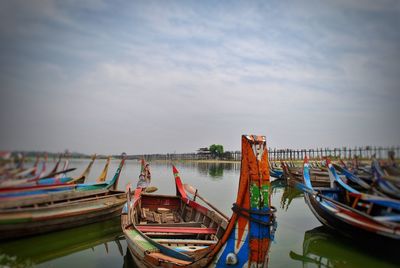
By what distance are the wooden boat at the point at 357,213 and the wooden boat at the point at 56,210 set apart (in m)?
6.82

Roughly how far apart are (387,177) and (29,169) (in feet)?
25.7

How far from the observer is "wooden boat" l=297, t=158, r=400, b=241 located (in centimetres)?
648

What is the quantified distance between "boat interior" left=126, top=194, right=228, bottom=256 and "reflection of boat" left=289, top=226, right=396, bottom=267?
2498 millimetres

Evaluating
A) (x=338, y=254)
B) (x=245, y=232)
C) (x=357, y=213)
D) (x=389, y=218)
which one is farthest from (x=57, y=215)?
(x=389, y=218)

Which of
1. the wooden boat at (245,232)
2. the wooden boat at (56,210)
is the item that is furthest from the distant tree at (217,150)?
the wooden boat at (245,232)

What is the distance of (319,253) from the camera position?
317 inches

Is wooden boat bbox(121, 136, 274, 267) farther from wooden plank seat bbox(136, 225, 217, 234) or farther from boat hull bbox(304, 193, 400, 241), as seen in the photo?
boat hull bbox(304, 193, 400, 241)

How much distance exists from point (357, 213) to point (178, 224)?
4469 mm

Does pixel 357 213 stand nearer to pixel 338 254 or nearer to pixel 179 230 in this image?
pixel 338 254

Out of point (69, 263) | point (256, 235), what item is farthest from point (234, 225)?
point (69, 263)

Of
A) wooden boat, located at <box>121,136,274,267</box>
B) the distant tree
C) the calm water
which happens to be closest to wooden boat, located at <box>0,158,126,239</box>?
the calm water

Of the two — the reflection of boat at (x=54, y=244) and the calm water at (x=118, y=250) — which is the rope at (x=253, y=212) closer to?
the calm water at (x=118, y=250)

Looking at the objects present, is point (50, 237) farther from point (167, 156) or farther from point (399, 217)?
point (167, 156)

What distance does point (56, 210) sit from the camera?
8328 millimetres
